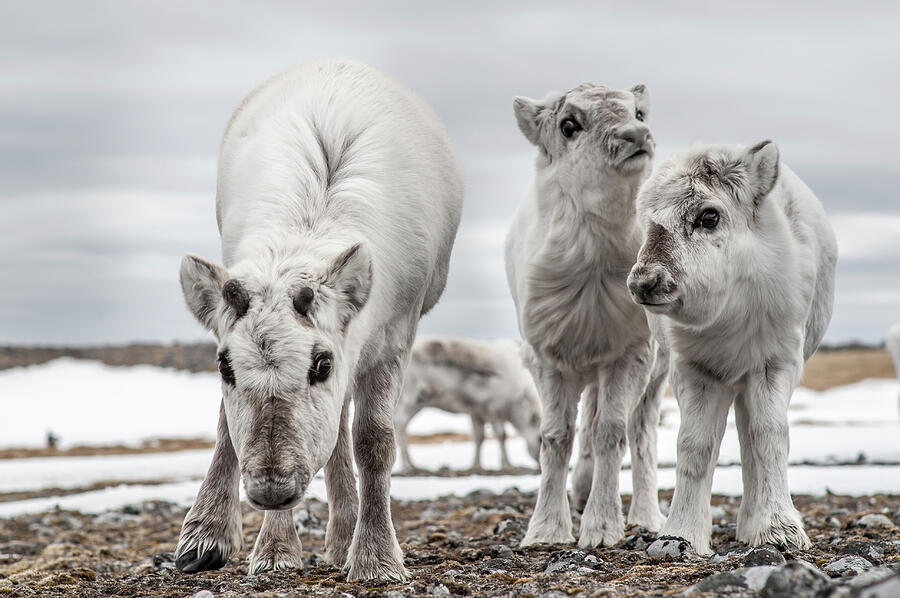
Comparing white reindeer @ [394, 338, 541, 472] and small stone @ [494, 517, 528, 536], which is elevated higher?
white reindeer @ [394, 338, 541, 472]

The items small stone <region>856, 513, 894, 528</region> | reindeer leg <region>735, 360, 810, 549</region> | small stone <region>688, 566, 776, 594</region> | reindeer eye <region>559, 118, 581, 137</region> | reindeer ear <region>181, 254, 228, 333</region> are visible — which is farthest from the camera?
small stone <region>856, 513, 894, 528</region>

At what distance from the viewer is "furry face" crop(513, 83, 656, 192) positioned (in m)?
7.38

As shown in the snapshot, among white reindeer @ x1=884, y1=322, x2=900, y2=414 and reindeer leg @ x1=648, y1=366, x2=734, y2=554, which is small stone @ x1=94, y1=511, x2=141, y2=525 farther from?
white reindeer @ x1=884, y1=322, x2=900, y2=414

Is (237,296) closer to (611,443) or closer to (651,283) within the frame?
(651,283)

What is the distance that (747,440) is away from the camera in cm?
717

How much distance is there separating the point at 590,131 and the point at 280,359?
3487 millimetres

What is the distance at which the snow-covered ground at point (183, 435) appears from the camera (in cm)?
1572

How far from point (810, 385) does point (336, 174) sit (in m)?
51.4

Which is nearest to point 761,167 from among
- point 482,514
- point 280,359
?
point 280,359

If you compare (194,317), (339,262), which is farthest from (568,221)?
(194,317)

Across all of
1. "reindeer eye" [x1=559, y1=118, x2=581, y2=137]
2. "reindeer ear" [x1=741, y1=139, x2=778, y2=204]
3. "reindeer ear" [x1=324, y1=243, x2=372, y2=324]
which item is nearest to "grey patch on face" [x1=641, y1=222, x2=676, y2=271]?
"reindeer ear" [x1=741, y1=139, x2=778, y2=204]

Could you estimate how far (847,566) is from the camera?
5.31 m

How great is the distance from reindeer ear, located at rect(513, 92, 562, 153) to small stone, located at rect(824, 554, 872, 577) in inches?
158

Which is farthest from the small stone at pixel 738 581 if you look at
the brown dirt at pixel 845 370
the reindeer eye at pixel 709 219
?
the brown dirt at pixel 845 370
